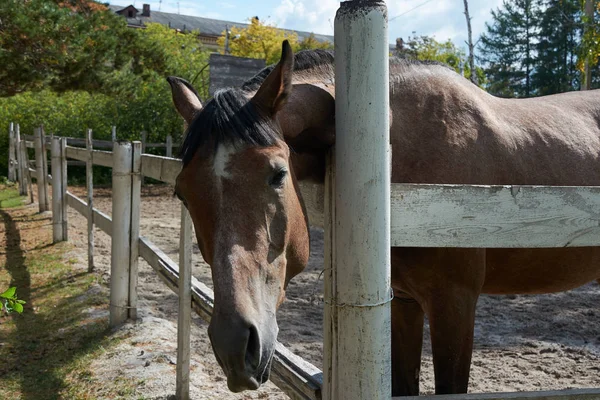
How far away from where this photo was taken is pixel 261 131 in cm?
179

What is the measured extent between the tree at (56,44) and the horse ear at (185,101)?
654cm

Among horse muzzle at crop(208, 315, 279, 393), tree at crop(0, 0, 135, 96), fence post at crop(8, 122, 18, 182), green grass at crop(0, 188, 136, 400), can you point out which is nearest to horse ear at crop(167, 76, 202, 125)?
horse muzzle at crop(208, 315, 279, 393)

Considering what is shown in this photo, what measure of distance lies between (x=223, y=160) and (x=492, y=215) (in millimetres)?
807

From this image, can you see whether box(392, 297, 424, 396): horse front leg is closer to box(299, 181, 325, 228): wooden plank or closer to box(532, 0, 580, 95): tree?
box(299, 181, 325, 228): wooden plank

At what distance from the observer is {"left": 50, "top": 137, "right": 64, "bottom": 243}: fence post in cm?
859

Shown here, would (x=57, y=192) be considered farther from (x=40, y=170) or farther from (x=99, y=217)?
(x=40, y=170)

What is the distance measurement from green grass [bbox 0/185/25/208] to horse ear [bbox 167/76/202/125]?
39.8ft

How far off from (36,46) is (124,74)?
2674 mm

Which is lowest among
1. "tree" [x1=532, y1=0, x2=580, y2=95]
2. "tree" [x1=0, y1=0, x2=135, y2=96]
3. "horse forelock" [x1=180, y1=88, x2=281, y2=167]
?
"horse forelock" [x1=180, y1=88, x2=281, y2=167]

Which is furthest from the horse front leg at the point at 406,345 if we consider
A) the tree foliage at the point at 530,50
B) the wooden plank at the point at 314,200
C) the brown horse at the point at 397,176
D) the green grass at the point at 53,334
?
→ the tree foliage at the point at 530,50

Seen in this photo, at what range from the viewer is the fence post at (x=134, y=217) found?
4.83m

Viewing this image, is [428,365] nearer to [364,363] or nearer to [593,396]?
[593,396]

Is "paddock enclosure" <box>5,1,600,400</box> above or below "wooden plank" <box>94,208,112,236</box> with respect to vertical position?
above

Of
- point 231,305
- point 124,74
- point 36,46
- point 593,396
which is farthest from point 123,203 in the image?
point 124,74
